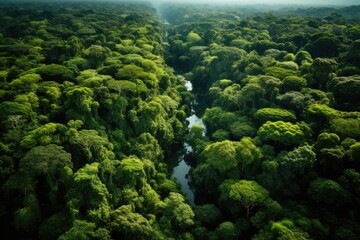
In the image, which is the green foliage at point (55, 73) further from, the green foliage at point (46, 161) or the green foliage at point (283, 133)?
the green foliage at point (283, 133)

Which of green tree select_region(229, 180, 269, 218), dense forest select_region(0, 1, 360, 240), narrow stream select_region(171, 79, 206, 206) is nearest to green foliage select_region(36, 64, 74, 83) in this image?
dense forest select_region(0, 1, 360, 240)

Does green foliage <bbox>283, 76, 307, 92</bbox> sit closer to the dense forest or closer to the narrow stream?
the dense forest

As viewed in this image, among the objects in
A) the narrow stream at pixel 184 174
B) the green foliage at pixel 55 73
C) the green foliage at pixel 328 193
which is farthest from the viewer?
the green foliage at pixel 55 73

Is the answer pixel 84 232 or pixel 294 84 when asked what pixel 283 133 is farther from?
pixel 84 232

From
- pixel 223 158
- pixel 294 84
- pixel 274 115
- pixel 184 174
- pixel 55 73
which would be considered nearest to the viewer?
pixel 223 158

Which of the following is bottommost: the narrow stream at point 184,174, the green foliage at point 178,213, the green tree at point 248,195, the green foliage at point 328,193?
the narrow stream at point 184,174

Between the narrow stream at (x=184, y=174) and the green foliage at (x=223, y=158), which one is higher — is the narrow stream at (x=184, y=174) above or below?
below

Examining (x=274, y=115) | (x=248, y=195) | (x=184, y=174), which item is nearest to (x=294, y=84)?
(x=274, y=115)

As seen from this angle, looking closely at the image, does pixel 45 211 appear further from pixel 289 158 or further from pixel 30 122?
pixel 289 158

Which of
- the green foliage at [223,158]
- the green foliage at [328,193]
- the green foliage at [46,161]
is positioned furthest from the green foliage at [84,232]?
the green foliage at [328,193]
